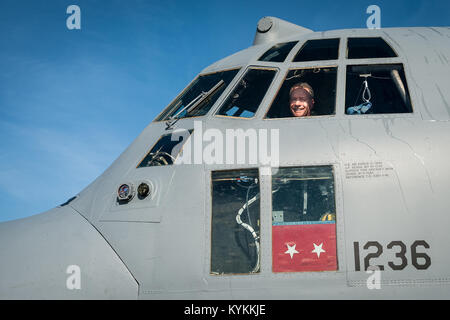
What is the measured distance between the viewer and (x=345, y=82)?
6.27 m

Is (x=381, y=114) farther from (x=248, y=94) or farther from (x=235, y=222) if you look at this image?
(x=235, y=222)

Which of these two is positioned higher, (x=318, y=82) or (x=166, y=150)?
(x=318, y=82)

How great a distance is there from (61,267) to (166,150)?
79.1 inches

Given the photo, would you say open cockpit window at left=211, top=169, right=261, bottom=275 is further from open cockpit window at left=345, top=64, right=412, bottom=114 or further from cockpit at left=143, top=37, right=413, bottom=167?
open cockpit window at left=345, top=64, right=412, bottom=114

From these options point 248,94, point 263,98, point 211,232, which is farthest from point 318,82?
point 211,232

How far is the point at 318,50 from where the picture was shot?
23.7 feet

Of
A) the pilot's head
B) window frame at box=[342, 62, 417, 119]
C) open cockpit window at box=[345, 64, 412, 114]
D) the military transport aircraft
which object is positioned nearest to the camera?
the military transport aircraft

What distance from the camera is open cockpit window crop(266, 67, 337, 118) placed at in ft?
20.6

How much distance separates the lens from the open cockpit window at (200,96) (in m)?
6.88

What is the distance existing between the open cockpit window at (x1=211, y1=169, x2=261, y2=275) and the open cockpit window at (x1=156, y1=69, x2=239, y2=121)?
1.38m

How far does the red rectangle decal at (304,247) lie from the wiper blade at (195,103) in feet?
7.73

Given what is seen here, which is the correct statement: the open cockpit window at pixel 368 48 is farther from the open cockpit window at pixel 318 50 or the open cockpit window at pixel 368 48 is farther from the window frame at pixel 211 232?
the window frame at pixel 211 232

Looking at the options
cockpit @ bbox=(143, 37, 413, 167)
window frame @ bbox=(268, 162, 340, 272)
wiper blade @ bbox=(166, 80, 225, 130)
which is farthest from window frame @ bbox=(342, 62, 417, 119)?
wiper blade @ bbox=(166, 80, 225, 130)
